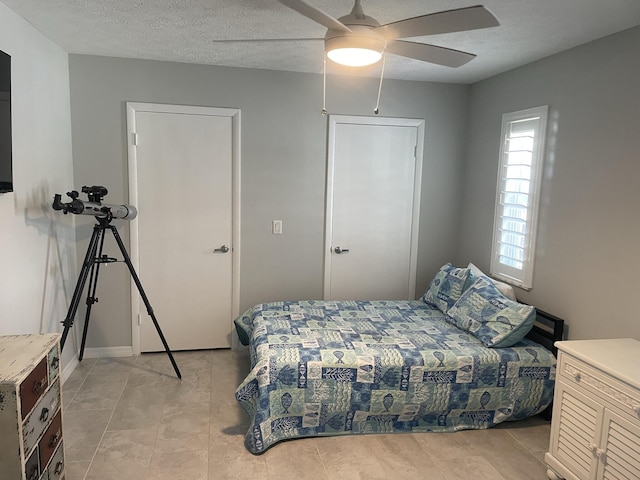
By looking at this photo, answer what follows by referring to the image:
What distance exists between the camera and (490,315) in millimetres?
3090

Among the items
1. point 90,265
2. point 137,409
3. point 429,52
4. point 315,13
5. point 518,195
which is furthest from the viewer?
point 518,195

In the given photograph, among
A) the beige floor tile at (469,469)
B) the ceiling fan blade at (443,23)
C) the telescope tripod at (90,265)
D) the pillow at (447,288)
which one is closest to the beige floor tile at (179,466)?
the telescope tripod at (90,265)

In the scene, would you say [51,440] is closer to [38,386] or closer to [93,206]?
[38,386]

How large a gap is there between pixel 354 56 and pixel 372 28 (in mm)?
170

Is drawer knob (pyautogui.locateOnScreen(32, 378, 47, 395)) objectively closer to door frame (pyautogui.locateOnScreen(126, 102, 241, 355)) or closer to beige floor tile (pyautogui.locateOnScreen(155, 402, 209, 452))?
beige floor tile (pyautogui.locateOnScreen(155, 402, 209, 452))

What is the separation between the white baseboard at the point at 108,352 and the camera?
3799mm

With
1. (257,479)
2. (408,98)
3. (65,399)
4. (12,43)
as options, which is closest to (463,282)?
(408,98)

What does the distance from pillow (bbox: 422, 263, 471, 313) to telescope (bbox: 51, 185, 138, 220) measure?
7.97ft

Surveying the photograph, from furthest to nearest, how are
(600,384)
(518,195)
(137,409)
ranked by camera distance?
(518,195), (137,409), (600,384)

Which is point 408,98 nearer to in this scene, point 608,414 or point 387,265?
point 387,265

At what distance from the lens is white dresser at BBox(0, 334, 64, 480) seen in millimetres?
1631

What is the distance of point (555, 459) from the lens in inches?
95.6

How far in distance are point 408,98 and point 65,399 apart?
3.49 meters

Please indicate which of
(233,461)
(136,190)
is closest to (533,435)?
(233,461)
